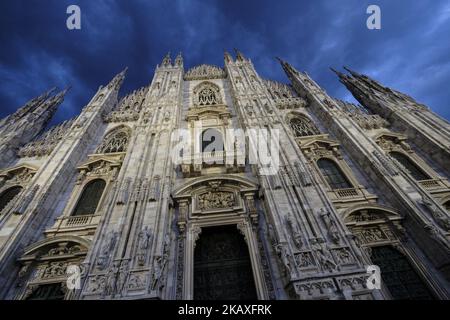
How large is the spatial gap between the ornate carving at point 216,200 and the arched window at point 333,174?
512 cm

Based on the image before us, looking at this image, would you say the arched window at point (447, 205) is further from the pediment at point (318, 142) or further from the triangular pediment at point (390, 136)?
the pediment at point (318, 142)

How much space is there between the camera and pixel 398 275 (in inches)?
290

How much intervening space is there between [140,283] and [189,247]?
202cm

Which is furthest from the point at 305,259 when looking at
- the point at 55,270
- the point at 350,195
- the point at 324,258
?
the point at 55,270

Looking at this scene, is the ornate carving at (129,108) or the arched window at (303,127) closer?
the arched window at (303,127)

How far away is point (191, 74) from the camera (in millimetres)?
21047

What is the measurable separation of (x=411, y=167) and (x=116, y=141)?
1739 centimetres

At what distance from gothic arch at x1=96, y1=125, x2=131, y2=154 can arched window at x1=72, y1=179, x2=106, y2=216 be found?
264 centimetres

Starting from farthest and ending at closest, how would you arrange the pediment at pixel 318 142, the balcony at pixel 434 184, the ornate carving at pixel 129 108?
the ornate carving at pixel 129 108
the pediment at pixel 318 142
the balcony at pixel 434 184

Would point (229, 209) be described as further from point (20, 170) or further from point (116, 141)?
point (20, 170)

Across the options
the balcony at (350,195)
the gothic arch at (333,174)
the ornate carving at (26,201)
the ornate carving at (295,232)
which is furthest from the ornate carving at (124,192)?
the gothic arch at (333,174)

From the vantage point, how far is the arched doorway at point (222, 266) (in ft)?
23.3

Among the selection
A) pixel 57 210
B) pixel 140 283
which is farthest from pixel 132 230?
pixel 57 210
